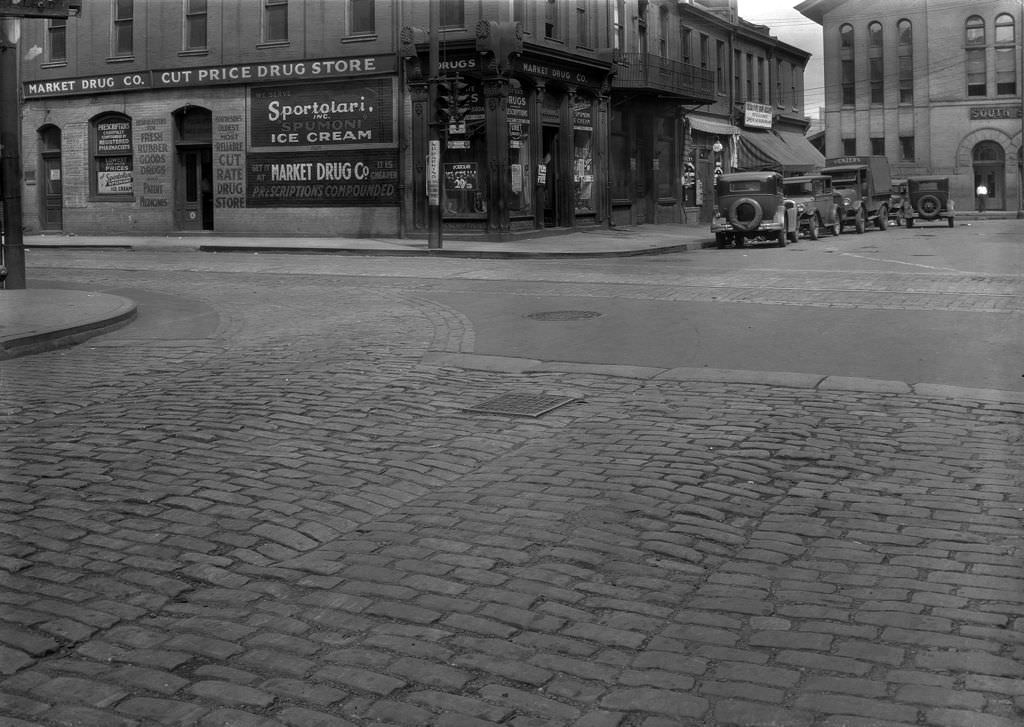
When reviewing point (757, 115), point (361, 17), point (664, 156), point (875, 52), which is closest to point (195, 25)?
point (361, 17)

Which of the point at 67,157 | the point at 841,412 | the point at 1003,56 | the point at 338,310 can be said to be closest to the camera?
the point at 1003,56

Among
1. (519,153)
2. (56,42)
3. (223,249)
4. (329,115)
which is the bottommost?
(223,249)

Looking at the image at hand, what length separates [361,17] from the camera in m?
30.7

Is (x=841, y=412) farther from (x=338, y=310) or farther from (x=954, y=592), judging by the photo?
(x=338, y=310)

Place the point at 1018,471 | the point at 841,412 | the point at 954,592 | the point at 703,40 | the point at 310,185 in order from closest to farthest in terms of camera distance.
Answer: the point at 954,592
the point at 1018,471
the point at 841,412
the point at 310,185
the point at 703,40

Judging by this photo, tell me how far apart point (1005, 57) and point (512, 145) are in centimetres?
2548

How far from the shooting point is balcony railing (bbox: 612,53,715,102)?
36438 millimetres

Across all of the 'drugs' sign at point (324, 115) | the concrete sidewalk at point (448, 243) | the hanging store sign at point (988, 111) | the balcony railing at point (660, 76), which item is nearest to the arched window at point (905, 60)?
the hanging store sign at point (988, 111)

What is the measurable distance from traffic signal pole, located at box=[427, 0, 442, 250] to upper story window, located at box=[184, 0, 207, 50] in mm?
10557

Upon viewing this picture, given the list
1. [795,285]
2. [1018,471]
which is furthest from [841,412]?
[795,285]

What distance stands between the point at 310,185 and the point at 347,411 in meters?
25.4

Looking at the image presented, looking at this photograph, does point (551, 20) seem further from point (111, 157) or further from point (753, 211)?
point (111, 157)

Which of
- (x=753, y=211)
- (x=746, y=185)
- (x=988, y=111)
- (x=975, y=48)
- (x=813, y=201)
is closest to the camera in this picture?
(x=975, y=48)

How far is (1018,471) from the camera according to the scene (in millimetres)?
5984
